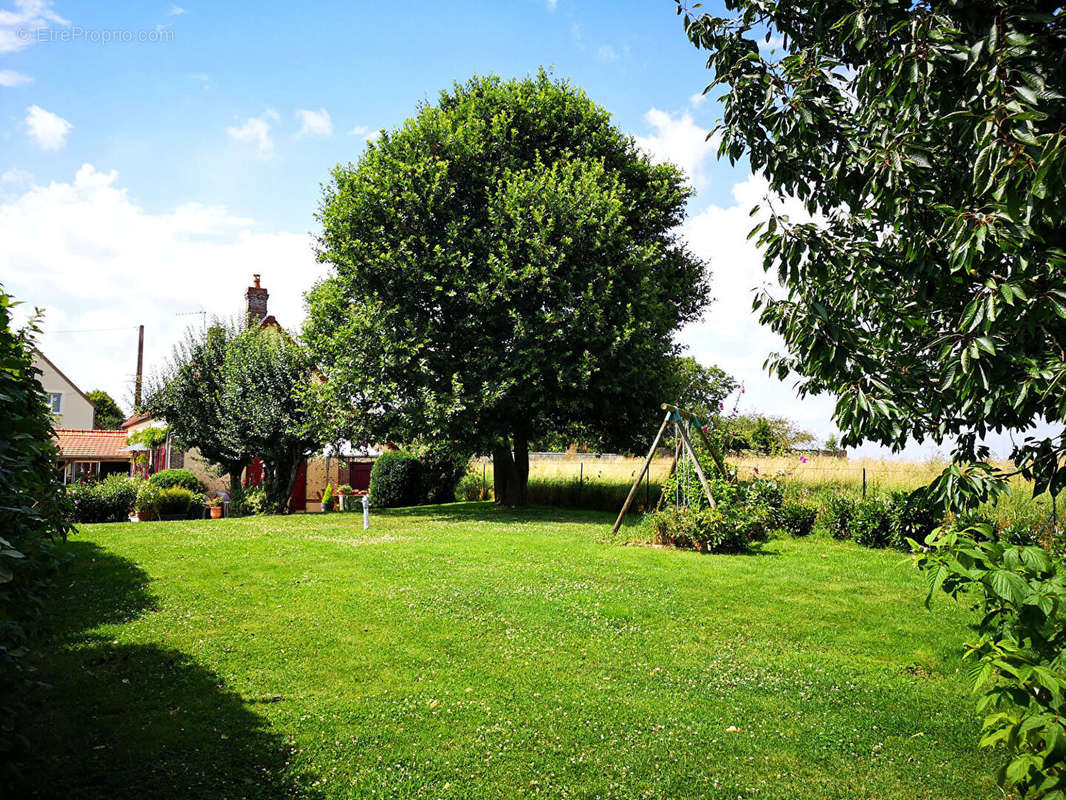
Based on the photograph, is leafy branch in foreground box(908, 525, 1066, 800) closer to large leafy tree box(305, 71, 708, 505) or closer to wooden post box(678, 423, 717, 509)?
wooden post box(678, 423, 717, 509)

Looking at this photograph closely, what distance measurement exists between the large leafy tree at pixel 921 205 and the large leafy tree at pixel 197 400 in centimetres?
2311

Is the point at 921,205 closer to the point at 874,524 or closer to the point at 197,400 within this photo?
the point at 874,524

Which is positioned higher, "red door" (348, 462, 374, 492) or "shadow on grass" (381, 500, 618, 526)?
"red door" (348, 462, 374, 492)

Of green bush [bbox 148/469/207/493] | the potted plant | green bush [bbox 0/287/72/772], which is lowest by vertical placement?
the potted plant

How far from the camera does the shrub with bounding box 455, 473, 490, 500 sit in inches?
1177

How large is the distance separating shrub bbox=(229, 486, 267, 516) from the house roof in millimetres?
19534

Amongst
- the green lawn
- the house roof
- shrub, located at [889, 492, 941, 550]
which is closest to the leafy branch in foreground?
the green lawn

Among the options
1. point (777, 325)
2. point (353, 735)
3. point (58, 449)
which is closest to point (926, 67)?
point (777, 325)

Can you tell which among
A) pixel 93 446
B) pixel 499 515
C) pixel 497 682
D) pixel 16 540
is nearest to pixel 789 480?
pixel 499 515

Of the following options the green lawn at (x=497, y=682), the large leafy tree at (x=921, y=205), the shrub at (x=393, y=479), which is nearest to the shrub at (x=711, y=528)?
the green lawn at (x=497, y=682)

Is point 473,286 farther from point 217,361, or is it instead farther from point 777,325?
point 777,325

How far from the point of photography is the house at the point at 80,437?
129 ft

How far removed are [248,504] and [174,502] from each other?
Result: 305 centimetres

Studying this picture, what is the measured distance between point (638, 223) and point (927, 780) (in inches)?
771
